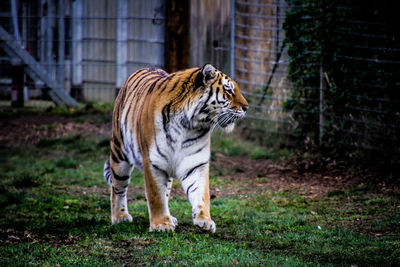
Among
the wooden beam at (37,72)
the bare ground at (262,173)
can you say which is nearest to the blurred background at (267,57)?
the wooden beam at (37,72)

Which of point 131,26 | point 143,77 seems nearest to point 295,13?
point 143,77

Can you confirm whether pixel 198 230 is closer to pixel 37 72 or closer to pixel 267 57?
pixel 267 57

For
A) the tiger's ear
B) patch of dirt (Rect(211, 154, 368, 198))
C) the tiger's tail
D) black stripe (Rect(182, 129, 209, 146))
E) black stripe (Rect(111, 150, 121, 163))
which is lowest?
patch of dirt (Rect(211, 154, 368, 198))

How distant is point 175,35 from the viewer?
11508mm

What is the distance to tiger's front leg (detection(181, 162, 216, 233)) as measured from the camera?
5262mm

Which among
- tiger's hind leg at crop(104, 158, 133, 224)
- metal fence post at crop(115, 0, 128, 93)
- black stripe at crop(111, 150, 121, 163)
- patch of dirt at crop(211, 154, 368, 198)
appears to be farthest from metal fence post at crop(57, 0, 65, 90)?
tiger's hind leg at crop(104, 158, 133, 224)

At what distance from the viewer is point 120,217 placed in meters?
5.93

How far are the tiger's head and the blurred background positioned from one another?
2854mm

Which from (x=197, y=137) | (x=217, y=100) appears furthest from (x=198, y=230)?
(x=217, y=100)

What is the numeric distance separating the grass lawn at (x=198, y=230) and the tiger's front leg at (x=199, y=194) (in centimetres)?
11

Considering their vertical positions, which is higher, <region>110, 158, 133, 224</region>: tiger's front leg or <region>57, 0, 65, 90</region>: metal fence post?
<region>57, 0, 65, 90</region>: metal fence post

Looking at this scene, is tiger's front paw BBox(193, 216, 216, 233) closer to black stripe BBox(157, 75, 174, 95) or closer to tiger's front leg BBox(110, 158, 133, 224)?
tiger's front leg BBox(110, 158, 133, 224)

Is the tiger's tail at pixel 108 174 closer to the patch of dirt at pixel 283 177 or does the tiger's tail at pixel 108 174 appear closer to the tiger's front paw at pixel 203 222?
the tiger's front paw at pixel 203 222

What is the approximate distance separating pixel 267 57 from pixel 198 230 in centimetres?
570
